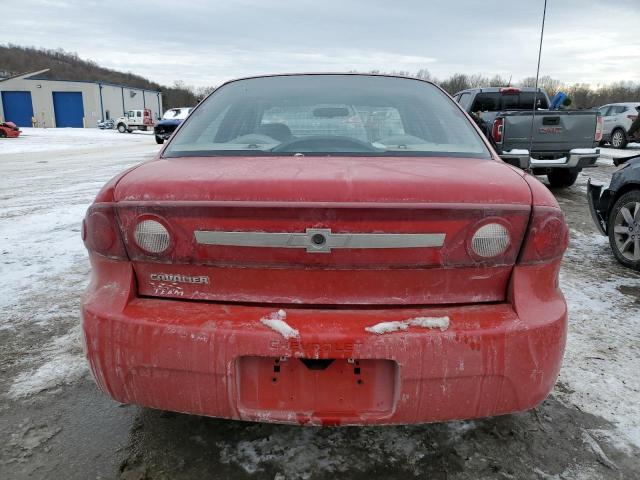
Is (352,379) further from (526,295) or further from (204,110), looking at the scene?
(204,110)

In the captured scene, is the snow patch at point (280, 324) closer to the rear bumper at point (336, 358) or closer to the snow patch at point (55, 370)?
the rear bumper at point (336, 358)

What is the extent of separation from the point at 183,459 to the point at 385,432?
0.83m

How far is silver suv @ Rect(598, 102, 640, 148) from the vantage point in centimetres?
1775

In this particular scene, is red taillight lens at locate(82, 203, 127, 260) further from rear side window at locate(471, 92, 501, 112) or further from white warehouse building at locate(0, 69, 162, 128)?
white warehouse building at locate(0, 69, 162, 128)

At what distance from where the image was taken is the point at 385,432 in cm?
212

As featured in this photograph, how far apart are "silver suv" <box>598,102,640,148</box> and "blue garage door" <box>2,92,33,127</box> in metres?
58.9

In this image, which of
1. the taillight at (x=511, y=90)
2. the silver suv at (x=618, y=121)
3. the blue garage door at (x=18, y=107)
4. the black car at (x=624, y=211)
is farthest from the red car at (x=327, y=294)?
the blue garage door at (x=18, y=107)

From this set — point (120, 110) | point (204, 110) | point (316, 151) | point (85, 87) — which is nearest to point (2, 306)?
point (204, 110)

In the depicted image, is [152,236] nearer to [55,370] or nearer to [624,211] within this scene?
[55,370]

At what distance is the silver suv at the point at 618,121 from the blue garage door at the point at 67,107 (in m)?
55.7

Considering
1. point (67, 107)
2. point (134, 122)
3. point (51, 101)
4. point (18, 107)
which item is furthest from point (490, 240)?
point (18, 107)

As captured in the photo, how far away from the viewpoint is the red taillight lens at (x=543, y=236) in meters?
1.67

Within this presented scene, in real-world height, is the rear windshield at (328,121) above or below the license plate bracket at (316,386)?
above

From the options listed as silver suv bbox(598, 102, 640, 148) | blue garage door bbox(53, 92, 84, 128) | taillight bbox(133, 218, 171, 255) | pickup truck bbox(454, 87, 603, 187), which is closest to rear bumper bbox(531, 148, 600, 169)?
pickup truck bbox(454, 87, 603, 187)
